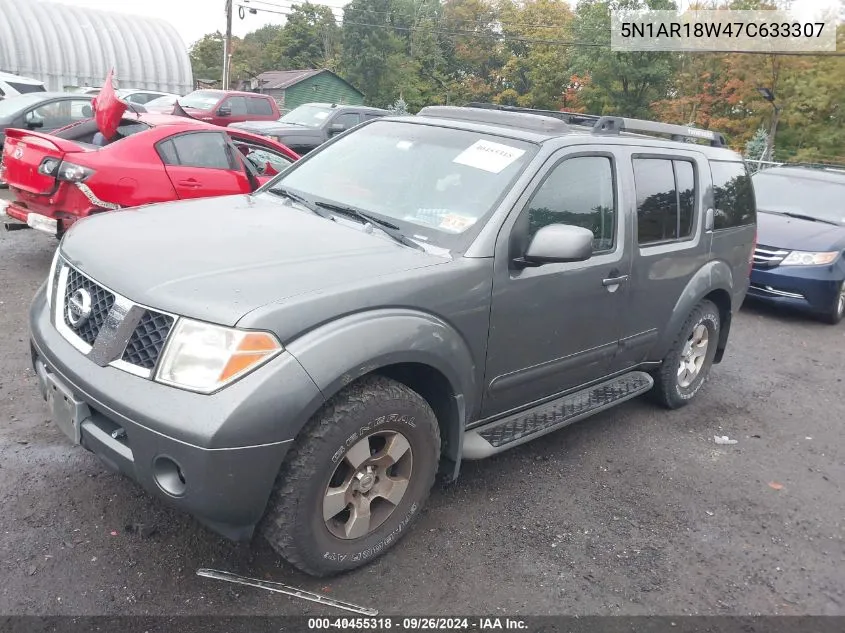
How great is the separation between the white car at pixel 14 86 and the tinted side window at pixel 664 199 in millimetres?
14882

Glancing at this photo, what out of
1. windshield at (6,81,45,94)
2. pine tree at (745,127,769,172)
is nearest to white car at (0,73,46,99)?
windshield at (6,81,45,94)

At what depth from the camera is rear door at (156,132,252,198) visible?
21.9 ft

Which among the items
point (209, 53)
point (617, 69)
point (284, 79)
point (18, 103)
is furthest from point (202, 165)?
point (209, 53)

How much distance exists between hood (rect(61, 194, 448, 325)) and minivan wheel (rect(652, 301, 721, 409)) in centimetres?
242

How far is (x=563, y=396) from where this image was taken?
3852 mm

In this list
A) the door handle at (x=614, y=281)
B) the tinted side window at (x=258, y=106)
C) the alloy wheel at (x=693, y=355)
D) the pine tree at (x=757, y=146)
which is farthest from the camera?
the pine tree at (x=757, y=146)

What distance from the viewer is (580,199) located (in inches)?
143

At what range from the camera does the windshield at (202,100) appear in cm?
1641

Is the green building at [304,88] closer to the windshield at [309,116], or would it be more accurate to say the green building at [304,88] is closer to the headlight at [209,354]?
the windshield at [309,116]

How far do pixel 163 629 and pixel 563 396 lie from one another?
91.2 inches

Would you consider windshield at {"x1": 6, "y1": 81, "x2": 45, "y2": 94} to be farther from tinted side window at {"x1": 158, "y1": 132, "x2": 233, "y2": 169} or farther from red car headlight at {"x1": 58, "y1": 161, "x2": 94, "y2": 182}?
red car headlight at {"x1": 58, "y1": 161, "x2": 94, "y2": 182}

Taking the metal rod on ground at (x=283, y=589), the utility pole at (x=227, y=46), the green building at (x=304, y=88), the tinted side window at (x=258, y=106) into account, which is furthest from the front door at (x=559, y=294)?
the green building at (x=304, y=88)

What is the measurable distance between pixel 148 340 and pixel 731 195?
4187 mm

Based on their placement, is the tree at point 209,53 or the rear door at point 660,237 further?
the tree at point 209,53
